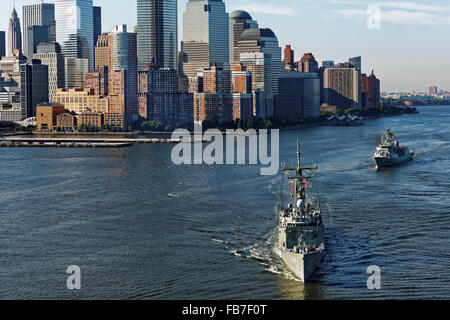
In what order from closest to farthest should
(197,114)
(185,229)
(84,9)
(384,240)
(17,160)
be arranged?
(384,240), (185,229), (17,160), (197,114), (84,9)

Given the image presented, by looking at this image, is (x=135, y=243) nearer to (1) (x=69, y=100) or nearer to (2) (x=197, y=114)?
(2) (x=197, y=114)

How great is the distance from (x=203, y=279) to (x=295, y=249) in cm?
297

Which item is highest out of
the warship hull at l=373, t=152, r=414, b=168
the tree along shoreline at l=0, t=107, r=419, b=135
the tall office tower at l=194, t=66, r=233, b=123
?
the tall office tower at l=194, t=66, r=233, b=123

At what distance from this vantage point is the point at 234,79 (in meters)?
108

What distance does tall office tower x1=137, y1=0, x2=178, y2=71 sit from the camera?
134 m

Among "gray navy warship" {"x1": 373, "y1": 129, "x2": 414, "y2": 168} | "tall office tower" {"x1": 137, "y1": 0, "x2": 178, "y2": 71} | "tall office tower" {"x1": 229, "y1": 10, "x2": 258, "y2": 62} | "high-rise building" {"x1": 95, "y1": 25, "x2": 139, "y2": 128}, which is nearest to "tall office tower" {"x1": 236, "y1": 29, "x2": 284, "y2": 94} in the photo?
"tall office tower" {"x1": 229, "y1": 10, "x2": 258, "y2": 62}

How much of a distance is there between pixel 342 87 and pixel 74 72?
5909 cm

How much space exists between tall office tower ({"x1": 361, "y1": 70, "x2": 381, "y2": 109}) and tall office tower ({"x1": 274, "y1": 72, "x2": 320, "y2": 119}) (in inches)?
1238

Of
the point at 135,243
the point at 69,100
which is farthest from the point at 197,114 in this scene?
the point at 135,243

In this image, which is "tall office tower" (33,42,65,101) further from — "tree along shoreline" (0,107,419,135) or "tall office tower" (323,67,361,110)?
"tall office tower" (323,67,361,110)

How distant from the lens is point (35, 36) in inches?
6909

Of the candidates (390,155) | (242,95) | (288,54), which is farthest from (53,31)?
(390,155)
